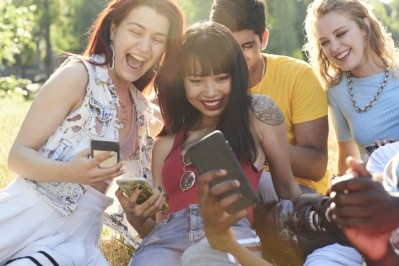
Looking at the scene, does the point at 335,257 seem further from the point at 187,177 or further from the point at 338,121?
the point at 338,121

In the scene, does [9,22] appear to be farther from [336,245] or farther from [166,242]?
[336,245]

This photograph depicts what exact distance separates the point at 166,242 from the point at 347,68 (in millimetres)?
1793

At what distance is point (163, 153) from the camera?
15.5ft

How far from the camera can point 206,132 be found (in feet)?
15.2

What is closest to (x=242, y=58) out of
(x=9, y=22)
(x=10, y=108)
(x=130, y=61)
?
(x=130, y=61)

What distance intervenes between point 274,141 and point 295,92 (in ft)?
3.86

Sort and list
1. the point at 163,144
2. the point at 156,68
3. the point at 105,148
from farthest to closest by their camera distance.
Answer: the point at 156,68 → the point at 163,144 → the point at 105,148

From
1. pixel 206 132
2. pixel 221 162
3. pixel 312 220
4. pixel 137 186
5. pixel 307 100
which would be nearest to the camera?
pixel 221 162

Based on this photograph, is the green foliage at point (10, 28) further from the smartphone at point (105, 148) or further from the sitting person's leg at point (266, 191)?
the smartphone at point (105, 148)

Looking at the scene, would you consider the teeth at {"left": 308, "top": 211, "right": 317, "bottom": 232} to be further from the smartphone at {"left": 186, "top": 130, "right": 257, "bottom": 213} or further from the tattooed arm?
the tattooed arm

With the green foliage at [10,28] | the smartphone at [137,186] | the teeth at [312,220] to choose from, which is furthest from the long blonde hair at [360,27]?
the green foliage at [10,28]

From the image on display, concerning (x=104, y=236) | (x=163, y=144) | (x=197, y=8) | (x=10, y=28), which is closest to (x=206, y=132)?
(x=163, y=144)

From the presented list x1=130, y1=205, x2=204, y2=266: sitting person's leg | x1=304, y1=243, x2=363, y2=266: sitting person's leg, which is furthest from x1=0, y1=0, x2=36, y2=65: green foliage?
x1=304, y1=243, x2=363, y2=266: sitting person's leg

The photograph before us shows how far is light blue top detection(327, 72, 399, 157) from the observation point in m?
5.08
